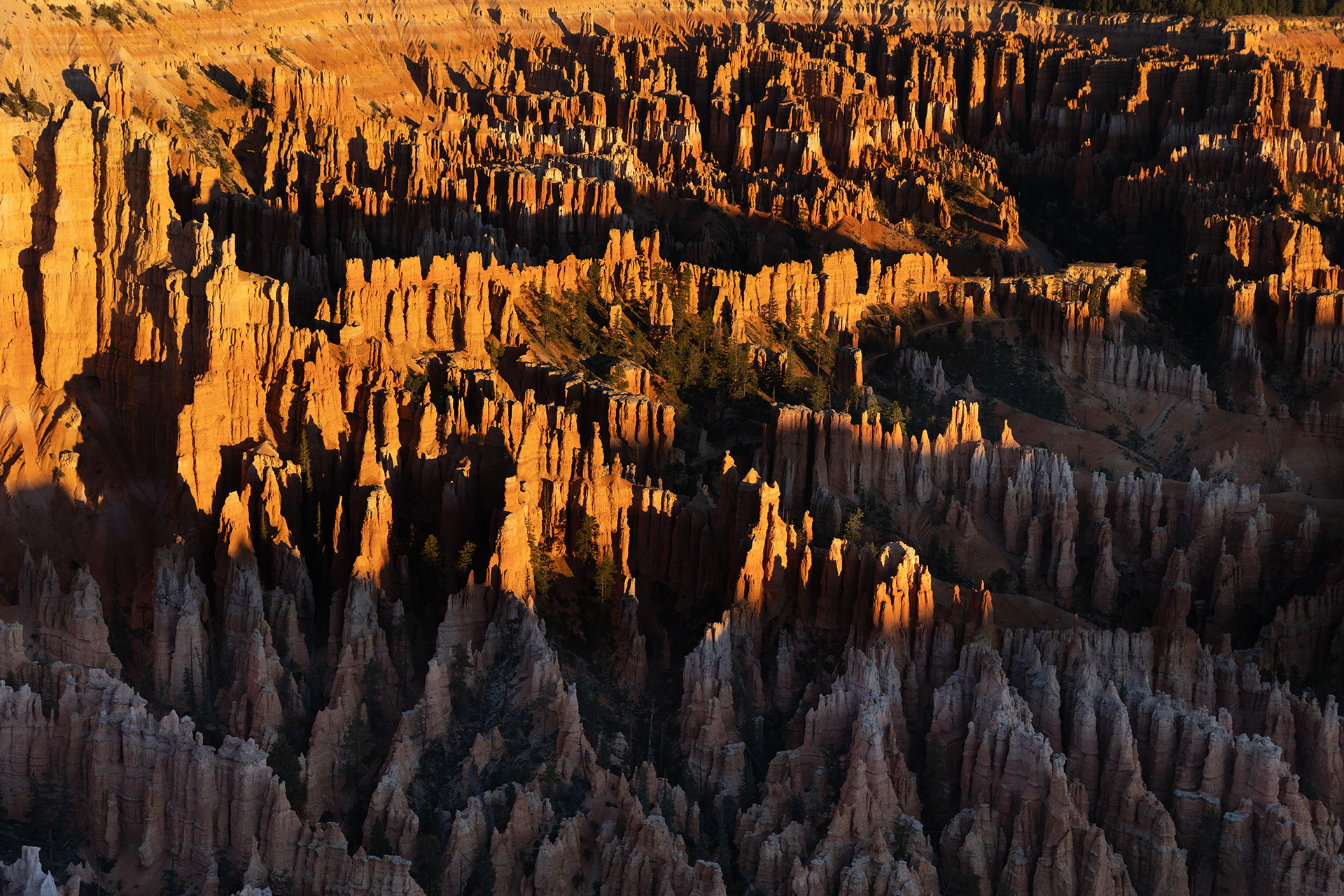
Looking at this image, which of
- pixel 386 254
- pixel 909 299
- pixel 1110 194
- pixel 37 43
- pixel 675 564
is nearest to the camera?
pixel 675 564

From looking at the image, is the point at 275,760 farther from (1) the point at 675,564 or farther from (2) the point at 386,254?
(2) the point at 386,254

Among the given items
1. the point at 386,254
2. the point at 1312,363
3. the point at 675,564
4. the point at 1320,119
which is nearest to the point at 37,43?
the point at 386,254

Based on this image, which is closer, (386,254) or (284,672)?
(284,672)

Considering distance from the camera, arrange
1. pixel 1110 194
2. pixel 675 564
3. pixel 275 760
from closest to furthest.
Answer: pixel 275 760 → pixel 675 564 → pixel 1110 194

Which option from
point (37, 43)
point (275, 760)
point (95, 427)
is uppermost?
point (37, 43)

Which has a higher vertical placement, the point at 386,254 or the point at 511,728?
the point at 386,254

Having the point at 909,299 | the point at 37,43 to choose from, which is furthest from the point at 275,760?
the point at 37,43

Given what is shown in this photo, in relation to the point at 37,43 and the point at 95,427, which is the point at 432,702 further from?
the point at 37,43
